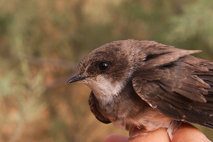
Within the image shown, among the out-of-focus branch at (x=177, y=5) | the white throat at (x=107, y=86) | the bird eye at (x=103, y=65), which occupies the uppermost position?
the bird eye at (x=103, y=65)

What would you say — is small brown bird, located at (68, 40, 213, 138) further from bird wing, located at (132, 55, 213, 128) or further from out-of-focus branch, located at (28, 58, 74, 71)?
out-of-focus branch, located at (28, 58, 74, 71)

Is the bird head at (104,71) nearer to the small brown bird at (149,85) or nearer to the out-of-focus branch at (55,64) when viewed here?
the small brown bird at (149,85)

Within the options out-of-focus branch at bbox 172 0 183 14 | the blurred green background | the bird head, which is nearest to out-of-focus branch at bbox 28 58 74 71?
the blurred green background

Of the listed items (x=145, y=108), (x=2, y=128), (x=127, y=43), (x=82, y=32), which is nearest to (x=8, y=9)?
(x=82, y=32)

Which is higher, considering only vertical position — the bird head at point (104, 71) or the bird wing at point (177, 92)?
the bird head at point (104, 71)

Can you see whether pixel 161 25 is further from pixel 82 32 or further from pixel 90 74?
pixel 90 74

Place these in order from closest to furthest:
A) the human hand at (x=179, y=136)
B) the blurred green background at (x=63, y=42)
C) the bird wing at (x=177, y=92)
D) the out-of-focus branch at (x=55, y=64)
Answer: the human hand at (x=179, y=136) → the bird wing at (x=177, y=92) → the blurred green background at (x=63, y=42) → the out-of-focus branch at (x=55, y=64)

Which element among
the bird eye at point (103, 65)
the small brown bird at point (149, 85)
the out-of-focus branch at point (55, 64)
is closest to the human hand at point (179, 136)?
the small brown bird at point (149, 85)
